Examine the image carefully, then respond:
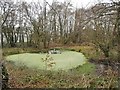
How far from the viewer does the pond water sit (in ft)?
14.9

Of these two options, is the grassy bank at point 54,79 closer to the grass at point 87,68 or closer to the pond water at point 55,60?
Result: the grass at point 87,68

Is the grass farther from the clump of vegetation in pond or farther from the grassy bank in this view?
the clump of vegetation in pond

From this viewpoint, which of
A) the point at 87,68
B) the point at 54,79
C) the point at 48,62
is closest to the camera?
the point at 54,79

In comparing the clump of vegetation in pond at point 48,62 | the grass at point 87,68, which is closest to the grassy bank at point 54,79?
the grass at point 87,68

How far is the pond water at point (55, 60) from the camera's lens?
453 cm

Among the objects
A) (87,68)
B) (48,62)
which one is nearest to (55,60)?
(48,62)

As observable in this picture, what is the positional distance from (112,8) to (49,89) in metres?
1.69

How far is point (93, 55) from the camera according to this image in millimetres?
5207

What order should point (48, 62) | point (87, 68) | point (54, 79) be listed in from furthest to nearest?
point (48, 62)
point (87, 68)
point (54, 79)

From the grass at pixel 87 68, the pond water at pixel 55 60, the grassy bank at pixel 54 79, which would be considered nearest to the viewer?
the grassy bank at pixel 54 79

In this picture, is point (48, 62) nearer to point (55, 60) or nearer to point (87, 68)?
point (55, 60)

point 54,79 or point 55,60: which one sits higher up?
point 55,60

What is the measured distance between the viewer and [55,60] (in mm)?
4852

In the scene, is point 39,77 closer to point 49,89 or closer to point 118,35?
point 49,89
